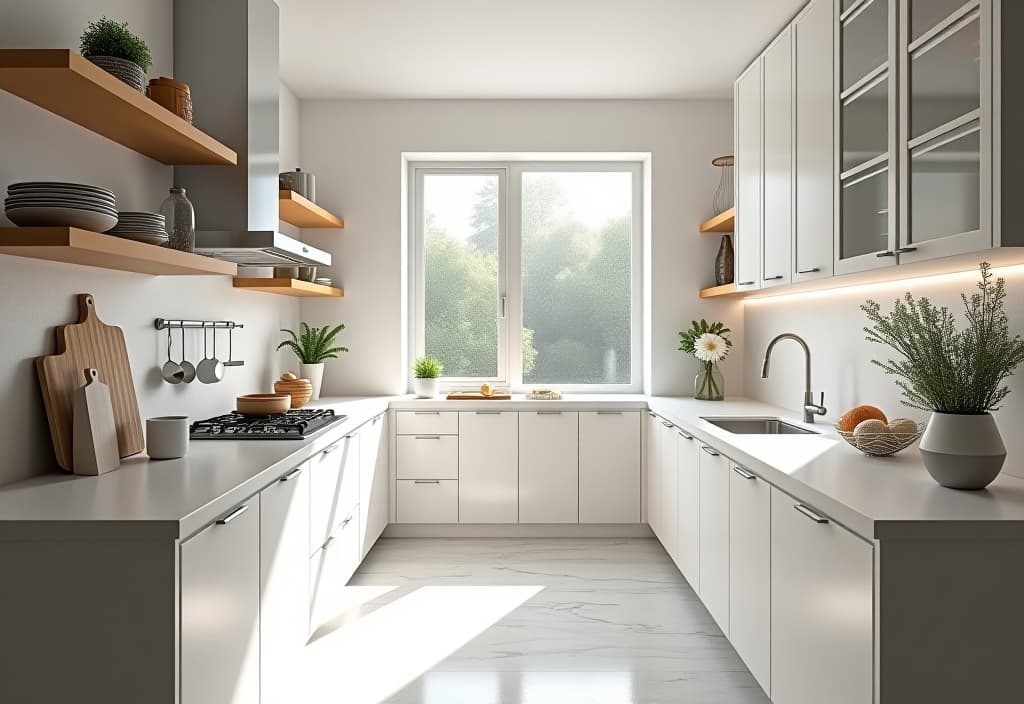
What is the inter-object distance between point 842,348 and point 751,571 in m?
1.27

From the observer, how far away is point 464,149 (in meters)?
4.70

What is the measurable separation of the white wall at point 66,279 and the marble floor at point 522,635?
47.4 inches

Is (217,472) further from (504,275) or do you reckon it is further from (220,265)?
(504,275)

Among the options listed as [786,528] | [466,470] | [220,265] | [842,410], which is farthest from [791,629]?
[466,470]

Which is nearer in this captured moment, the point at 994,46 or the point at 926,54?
the point at 994,46

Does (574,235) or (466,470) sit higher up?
(574,235)

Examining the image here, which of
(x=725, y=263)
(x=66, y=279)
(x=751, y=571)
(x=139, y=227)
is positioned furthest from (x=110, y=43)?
(x=725, y=263)

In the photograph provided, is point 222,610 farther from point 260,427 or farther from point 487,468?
point 487,468

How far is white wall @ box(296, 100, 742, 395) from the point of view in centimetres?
469

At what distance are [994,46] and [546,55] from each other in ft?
8.25

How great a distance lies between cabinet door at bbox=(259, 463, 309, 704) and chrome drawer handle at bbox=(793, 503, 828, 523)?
5.00ft

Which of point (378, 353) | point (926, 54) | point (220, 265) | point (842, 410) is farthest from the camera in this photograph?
point (378, 353)

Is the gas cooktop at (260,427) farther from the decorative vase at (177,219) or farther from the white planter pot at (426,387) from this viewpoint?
the white planter pot at (426,387)

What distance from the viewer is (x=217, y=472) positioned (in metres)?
2.10
